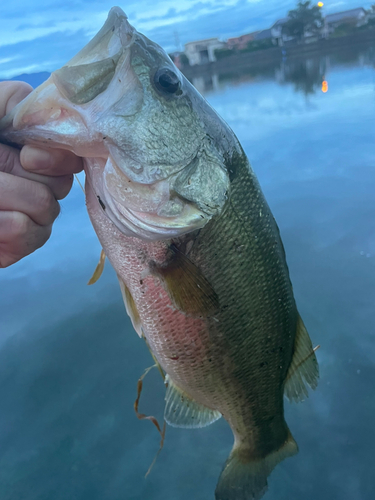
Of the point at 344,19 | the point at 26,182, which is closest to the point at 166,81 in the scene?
the point at 26,182

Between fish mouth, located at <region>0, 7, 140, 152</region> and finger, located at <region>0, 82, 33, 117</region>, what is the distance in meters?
0.10

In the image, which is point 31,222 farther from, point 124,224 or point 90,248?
point 90,248

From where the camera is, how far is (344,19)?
1061 inches

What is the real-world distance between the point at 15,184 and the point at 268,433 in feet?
4.34

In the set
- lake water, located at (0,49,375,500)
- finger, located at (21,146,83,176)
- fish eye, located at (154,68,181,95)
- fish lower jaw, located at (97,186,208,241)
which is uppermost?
fish eye, located at (154,68,181,95)

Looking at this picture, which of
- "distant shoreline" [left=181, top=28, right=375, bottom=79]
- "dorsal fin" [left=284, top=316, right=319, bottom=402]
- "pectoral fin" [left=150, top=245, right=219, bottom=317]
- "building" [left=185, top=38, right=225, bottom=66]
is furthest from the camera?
"building" [left=185, top=38, right=225, bottom=66]

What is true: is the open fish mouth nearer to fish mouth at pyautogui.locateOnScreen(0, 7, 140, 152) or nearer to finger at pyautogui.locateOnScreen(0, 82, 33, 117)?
fish mouth at pyautogui.locateOnScreen(0, 7, 140, 152)

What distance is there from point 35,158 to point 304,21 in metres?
31.1

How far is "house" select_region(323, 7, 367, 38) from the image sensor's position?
80.5ft

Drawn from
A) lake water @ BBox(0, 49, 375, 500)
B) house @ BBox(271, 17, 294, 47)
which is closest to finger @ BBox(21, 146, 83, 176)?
lake water @ BBox(0, 49, 375, 500)

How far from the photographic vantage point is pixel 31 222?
971 millimetres

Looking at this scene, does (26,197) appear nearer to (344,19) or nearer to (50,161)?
(50,161)

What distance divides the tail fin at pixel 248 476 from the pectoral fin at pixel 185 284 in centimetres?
79

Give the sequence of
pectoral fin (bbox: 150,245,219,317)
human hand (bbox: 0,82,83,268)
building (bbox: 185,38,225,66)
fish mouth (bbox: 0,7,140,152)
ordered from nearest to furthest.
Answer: fish mouth (bbox: 0,7,140,152) < human hand (bbox: 0,82,83,268) < pectoral fin (bbox: 150,245,219,317) < building (bbox: 185,38,225,66)
